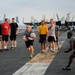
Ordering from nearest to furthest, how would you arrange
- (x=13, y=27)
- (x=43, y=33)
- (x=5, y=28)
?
(x=43, y=33) < (x=5, y=28) < (x=13, y=27)

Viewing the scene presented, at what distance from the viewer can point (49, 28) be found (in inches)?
677

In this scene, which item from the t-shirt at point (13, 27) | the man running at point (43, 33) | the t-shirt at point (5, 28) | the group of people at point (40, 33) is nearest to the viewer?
the group of people at point (40, 33)

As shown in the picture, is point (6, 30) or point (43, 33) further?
point (6, 30)

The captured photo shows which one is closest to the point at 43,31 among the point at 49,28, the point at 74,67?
the point at 49,28

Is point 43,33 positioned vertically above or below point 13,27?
below

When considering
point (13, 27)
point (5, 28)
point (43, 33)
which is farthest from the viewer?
point (13, 27)

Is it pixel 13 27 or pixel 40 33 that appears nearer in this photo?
pixel 40 33

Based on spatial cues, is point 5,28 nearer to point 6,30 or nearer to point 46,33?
point 6,30

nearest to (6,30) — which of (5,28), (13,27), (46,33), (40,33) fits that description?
(5,28)

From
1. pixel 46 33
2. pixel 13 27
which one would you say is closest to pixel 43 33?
pixel 46 33

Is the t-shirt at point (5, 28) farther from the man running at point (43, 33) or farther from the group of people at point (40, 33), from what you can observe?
the man running at point (43, 33)

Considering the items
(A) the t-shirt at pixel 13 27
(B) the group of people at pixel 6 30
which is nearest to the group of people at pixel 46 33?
(B) the group of people at pixel 6 30

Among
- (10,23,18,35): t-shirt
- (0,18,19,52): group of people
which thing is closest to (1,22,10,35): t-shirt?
(0,18,19,52): group of people

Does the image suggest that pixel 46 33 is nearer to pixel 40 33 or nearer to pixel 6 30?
pixel 40 33
